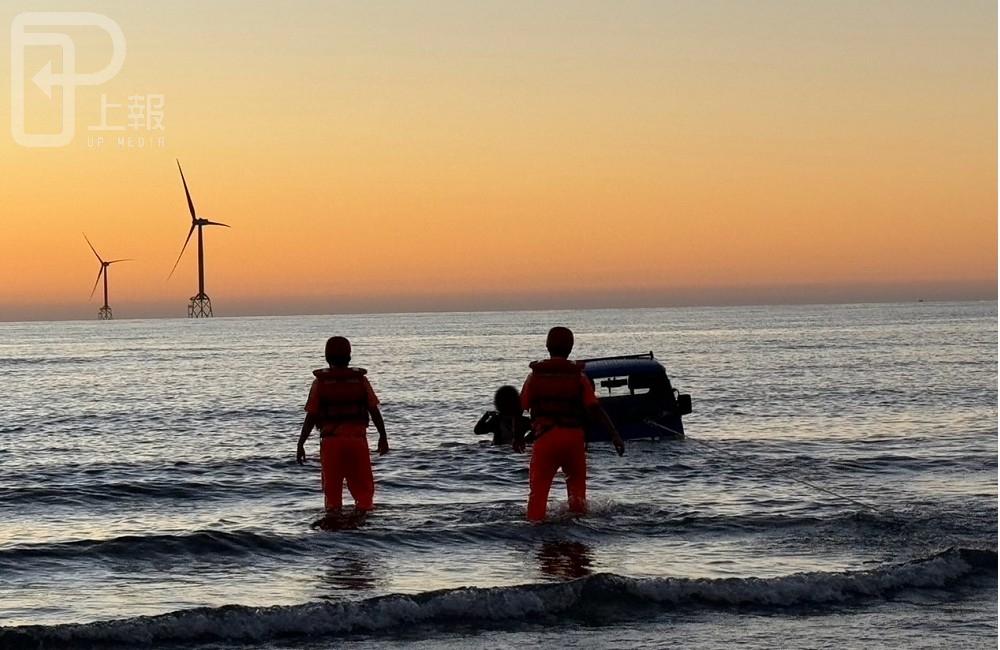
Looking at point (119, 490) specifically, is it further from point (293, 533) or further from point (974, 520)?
point (974, 520)

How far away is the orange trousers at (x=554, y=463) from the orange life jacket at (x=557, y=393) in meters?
0.13

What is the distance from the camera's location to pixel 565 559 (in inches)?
469

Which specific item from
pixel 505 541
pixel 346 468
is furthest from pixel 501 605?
pixel 346 468

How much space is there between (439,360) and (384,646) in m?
63.6

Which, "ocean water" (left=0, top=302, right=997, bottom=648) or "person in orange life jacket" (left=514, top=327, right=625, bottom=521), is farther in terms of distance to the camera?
"person in orange life jacket" (left=514, top=327, right=625, bottom=521)

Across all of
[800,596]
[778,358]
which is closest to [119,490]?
[800,596]

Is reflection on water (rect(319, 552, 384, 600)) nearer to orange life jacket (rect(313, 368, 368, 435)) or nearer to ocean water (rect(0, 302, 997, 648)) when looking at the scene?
ocean water (rect(0, 302, 997, 648))

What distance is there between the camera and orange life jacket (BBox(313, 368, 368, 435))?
1291cm

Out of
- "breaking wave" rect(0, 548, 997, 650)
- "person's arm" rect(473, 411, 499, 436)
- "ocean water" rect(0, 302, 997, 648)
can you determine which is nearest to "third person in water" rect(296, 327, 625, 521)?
"ocean water" rect(0, 302, 997, 648)

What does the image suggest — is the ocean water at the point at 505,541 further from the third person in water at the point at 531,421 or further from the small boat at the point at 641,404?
the third person in water at the point at 531,421

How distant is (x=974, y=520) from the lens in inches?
550

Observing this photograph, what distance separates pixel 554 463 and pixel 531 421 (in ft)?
1.73

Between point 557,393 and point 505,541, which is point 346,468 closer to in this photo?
point 505,541

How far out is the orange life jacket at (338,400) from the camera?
12914 mm
